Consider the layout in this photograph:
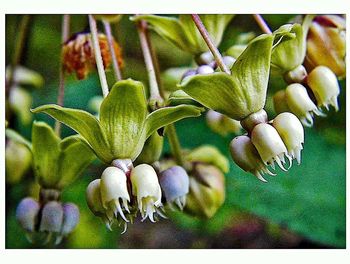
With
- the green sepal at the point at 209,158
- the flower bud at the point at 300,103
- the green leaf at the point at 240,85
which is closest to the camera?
the green leaf at the point at 240,85

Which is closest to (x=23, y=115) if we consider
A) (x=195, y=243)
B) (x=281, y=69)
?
(x=195, y=243)

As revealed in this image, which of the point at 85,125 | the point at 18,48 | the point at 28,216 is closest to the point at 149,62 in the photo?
the point at 85,125

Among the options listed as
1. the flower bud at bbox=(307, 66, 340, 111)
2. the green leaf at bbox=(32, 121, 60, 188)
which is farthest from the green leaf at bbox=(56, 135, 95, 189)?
the flower bud at bbox=(307, 66, 340, 111)

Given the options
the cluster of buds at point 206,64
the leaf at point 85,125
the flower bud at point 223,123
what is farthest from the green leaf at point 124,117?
the flower bud at point 223,123

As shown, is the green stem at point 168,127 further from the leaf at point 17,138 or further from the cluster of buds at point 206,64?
the leaf at point 17,138

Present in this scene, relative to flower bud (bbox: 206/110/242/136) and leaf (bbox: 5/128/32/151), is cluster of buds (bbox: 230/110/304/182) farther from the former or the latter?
leaf (bbox: 5/128/32/151)
